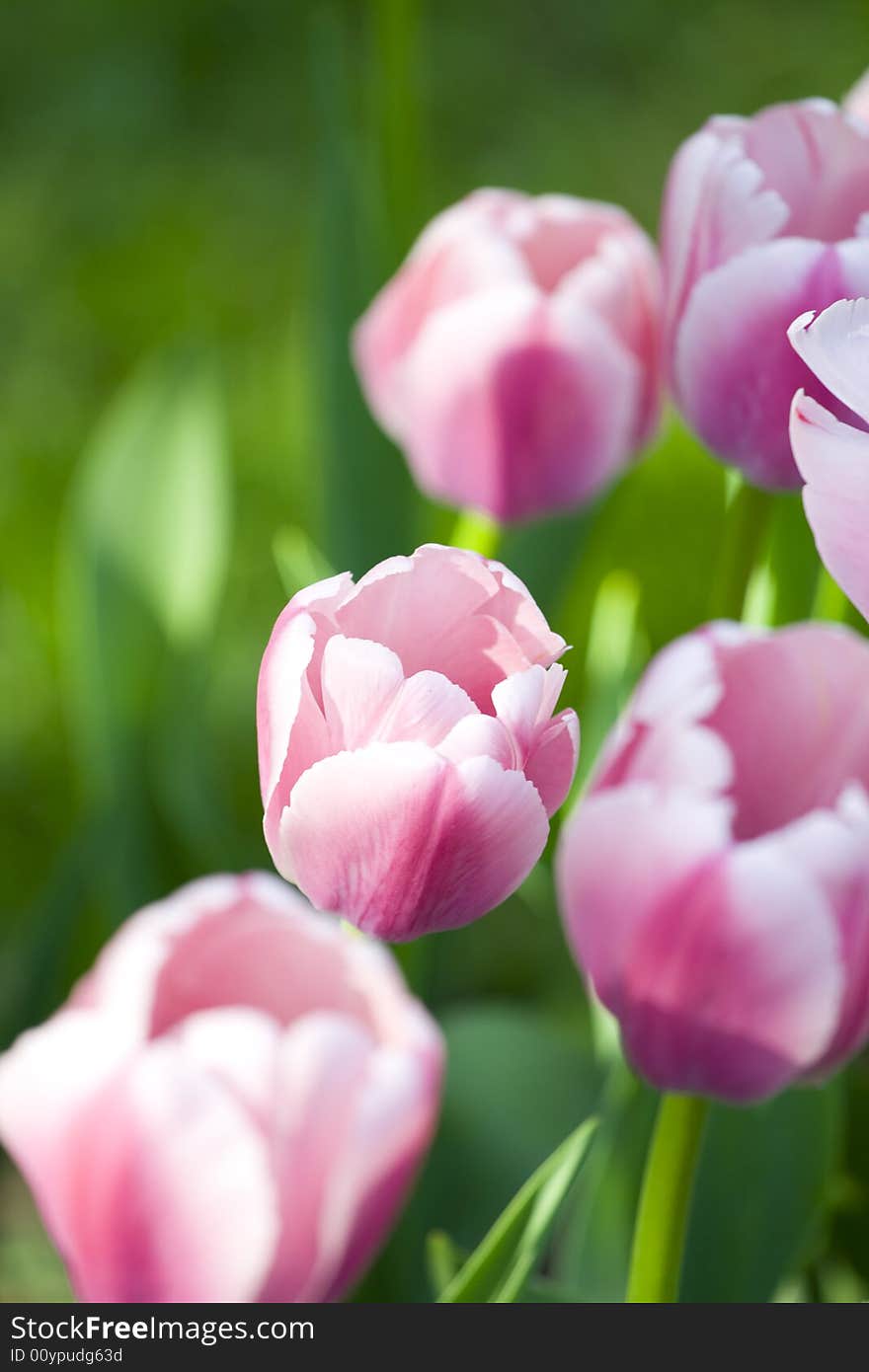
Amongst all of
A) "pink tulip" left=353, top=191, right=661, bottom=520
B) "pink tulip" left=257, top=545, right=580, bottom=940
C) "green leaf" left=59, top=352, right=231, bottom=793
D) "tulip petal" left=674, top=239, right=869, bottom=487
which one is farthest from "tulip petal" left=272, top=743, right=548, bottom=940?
"green leaf" left=59, top=352, right=231, bottom=793

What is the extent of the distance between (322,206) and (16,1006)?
1.08 feet

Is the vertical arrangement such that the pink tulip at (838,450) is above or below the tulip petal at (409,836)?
above

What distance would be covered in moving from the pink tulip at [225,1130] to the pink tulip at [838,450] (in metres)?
0.09

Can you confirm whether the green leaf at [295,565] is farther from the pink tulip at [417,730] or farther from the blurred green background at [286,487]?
the pink tulip at [417,730]

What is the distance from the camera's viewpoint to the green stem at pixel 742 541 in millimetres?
360

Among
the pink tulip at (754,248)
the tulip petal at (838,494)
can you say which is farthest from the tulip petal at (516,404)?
the tulip petal at (838,494)

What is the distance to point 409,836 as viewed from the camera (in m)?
0.22

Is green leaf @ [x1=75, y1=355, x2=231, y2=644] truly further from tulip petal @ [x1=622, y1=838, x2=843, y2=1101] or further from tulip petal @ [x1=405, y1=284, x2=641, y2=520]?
tulip petal @ [x1=622, y1=838, x2=843, y2=1101]

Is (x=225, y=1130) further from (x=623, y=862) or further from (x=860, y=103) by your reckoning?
(x=860, y=103)

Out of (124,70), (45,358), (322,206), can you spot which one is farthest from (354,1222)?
(124,70)

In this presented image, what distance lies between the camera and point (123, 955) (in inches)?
10.5

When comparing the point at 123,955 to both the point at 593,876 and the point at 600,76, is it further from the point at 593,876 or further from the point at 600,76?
the point at 600,76

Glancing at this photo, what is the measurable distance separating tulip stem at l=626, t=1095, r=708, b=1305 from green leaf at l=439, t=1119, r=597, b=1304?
0.01 m

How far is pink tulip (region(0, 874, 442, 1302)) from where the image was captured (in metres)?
0.24
